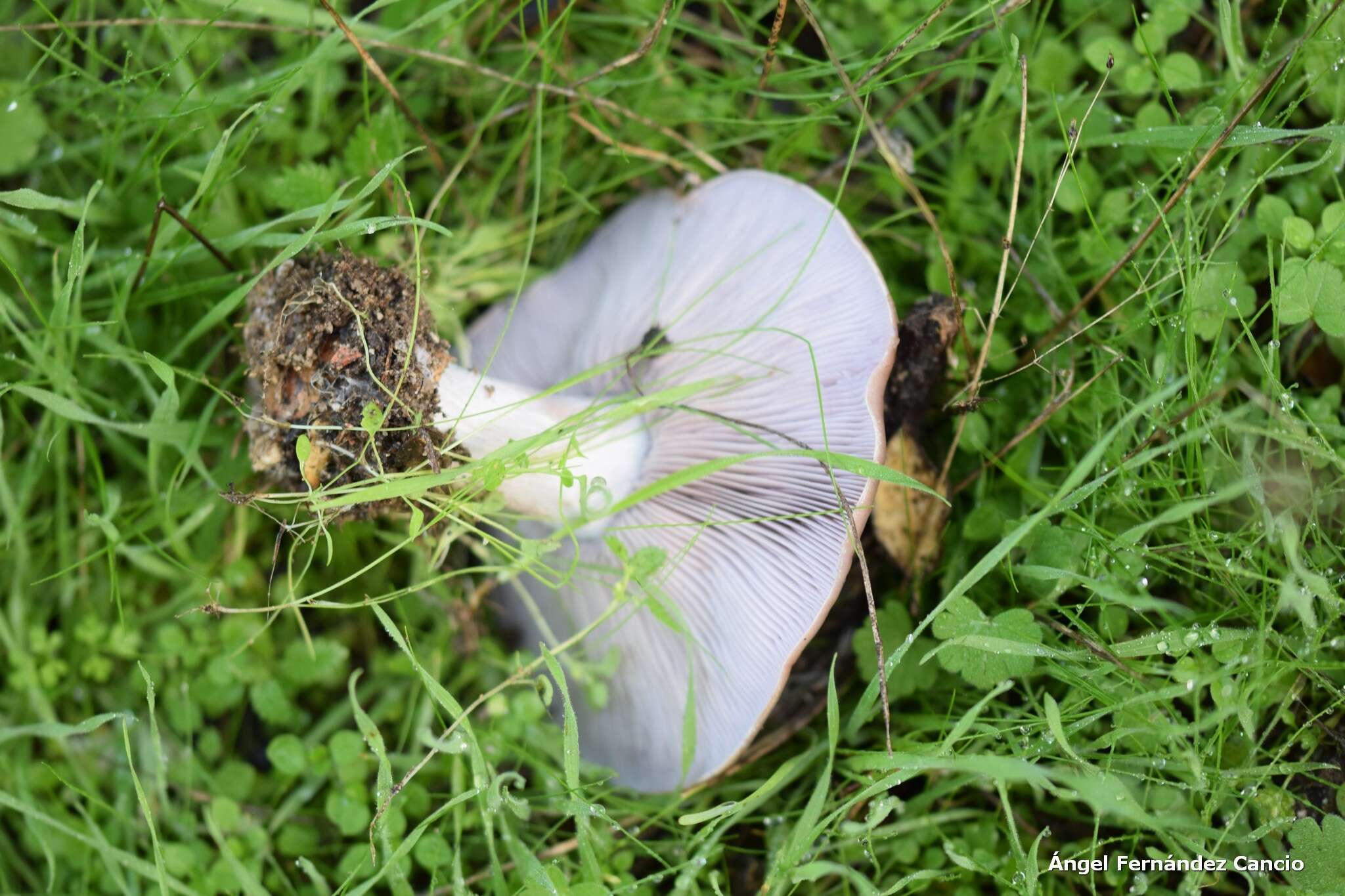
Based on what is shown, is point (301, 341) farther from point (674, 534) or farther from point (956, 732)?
point (956, 732)

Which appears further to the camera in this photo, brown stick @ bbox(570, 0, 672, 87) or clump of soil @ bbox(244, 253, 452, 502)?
brown stick @ bbox(570, 0, 672, 87)

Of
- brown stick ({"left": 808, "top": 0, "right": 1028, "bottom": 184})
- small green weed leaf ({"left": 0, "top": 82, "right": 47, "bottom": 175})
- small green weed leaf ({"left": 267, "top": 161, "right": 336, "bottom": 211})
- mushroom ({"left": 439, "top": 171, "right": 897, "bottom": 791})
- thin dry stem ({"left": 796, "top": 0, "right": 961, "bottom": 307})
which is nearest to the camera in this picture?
mushroom ({"left": 439, "top": 171, "right": 897, "bottom": 791})

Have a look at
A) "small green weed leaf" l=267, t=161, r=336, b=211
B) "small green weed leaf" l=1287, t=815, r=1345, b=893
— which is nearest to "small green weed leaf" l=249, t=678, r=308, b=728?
"small green weed leaf" l=267, t=161, r=336, b=211

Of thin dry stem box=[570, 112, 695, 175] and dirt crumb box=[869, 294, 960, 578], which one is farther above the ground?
thin dry stem box=[570, 112, 695, 175]

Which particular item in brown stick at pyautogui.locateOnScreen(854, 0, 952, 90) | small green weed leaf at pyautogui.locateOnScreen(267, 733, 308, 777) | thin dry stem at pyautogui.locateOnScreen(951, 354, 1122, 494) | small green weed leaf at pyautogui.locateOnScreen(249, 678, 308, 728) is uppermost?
brown stick at pyautogui.locateOnScreen(854, 0, 952, 90)

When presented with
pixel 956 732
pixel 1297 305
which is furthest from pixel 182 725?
pixel 1297 305

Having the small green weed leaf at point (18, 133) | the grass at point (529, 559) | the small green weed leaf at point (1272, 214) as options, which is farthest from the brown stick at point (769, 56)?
the small green weed leaf at point (18, 133)

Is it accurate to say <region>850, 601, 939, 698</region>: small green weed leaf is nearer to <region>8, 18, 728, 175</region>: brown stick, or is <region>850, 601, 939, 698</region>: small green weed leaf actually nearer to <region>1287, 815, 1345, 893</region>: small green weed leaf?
<region>1287, 815, 1345, 893</region>: small green weed leaf
